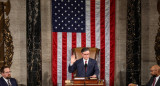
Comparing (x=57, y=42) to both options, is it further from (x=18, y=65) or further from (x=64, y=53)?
(x=18, y=65)

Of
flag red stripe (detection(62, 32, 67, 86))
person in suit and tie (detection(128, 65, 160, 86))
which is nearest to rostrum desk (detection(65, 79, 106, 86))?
person in suit and tie (detection(128, 65, 160, 86))

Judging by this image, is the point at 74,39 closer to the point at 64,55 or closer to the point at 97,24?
the point at 64,55

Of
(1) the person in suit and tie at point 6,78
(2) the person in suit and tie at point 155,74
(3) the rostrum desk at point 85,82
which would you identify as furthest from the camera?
(1) the person in suit and tie at point 6,78

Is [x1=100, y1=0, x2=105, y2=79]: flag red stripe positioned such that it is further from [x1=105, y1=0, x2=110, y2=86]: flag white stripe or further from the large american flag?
[x1=105, y1=0, x2=110, y2=86]: flag white stripe

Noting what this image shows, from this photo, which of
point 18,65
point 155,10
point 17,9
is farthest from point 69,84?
point 155,10

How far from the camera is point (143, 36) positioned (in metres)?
7.76

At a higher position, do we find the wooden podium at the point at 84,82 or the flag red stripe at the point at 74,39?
the flag red stripe at the point at 74,39

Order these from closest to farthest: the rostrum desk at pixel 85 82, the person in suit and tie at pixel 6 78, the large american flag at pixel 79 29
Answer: the rostrum desk at pixel 85 82 < the person in suit and tie at pixel 6 78 < the large american flag at pixel 79 29

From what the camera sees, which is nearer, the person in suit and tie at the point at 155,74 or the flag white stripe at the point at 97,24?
the person in suit and tie at the point at 155,74

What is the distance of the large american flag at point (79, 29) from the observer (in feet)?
25.2

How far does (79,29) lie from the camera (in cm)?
773

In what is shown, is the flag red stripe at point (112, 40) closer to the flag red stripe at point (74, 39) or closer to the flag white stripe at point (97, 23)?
the flag white stripe at point (97, 23)

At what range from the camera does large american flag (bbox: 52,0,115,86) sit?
7688 mm

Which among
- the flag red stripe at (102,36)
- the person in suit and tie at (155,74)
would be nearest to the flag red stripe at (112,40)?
the flag red stripe at (102,36)
